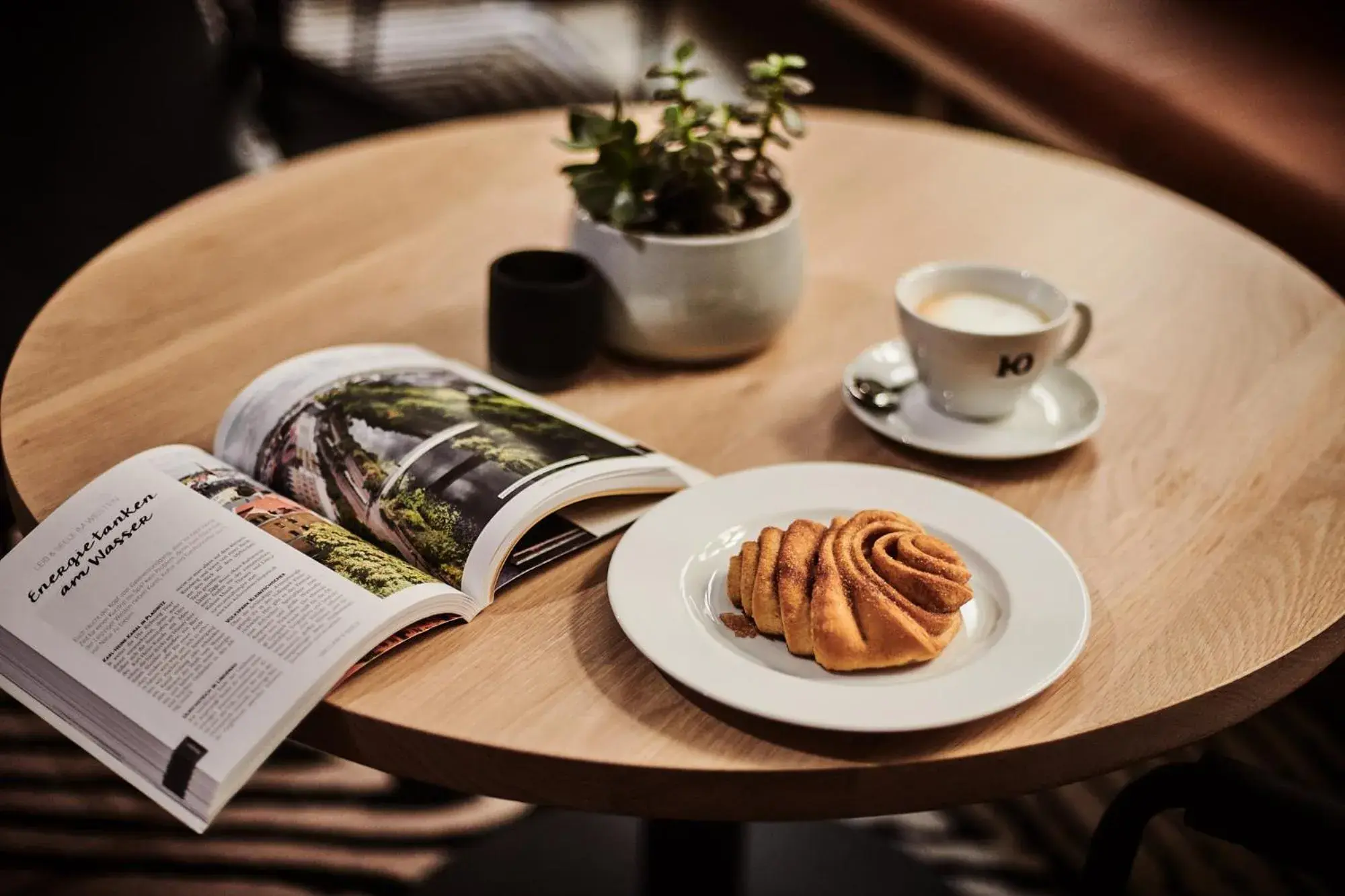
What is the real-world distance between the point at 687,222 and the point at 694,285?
47 mm

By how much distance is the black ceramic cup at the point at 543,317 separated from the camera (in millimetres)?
818

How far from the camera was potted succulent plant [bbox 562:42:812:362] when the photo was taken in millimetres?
832

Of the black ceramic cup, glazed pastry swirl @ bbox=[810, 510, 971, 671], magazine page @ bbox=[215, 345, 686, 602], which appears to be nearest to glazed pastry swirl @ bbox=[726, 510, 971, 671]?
glazed pastry swirl @ bbox=[810, 510, 971, 671]

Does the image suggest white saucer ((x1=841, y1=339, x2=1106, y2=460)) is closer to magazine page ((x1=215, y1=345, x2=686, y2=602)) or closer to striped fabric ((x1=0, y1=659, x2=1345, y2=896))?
magazine page ((x1=215, y1=345, x2=686, y2=602))

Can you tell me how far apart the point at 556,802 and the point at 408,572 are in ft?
0.46

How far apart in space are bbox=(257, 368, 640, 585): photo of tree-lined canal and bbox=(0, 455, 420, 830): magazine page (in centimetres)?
6

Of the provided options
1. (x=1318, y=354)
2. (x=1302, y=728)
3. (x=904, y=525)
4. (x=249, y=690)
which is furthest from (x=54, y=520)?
(x=1302, y=728)

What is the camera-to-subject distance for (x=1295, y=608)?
0.65m

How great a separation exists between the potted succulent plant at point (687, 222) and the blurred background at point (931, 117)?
58cm

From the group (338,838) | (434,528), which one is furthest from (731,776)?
(338,838)

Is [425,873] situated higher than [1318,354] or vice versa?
[1318,354]

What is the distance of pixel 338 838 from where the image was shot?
121 centimetres

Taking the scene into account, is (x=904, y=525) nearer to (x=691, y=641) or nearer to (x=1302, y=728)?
(x=691, y=641)

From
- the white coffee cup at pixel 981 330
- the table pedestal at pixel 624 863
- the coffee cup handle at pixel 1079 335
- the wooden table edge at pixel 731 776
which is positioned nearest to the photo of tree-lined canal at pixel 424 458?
the wooden table edge at pixel 731 776
